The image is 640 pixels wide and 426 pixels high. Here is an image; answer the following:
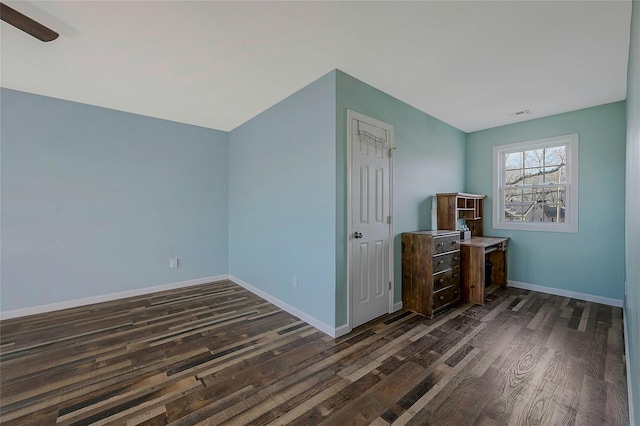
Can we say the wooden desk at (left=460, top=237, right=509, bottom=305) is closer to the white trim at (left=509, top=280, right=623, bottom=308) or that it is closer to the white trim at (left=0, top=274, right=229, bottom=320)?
the white trim at (left=509, top=280, right=623, bottom=308)

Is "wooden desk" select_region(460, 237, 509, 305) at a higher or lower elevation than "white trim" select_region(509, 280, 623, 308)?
higher

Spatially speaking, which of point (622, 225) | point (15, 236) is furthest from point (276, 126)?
point (622, 225)

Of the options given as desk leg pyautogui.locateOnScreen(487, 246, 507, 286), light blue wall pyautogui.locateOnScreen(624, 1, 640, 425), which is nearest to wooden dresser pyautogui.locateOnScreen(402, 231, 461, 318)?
desk leg pyautogui.locateOnScreen(487, 246, 507, 286)

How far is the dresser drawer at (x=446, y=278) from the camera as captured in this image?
3.04 metres

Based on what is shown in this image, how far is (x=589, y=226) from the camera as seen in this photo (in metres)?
3.50

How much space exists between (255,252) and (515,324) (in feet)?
10.7

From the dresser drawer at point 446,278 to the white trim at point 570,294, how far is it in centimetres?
146

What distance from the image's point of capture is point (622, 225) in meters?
3.26

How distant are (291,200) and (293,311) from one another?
1.29 m

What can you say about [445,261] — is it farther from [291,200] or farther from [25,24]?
[25,24]

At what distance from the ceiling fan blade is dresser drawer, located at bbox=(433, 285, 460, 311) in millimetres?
4082

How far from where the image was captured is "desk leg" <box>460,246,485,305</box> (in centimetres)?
338

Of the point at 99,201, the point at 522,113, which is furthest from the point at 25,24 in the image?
the point at 522,113

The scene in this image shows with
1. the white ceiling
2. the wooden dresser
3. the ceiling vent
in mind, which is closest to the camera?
the white ceiling
